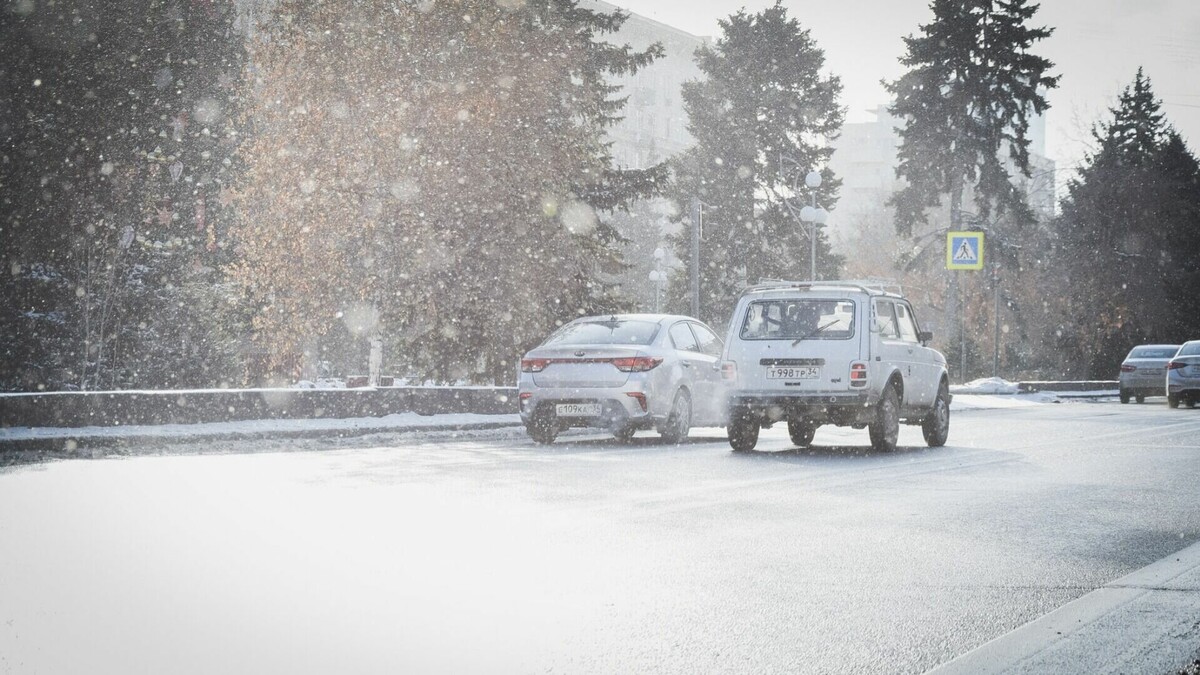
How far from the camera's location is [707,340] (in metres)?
18.7

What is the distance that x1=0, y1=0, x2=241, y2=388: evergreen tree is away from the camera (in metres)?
27.7

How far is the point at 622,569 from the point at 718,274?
54.8m

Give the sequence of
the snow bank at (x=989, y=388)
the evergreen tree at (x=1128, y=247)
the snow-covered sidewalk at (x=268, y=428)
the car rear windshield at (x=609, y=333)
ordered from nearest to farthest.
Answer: the snow-covered sidewalk at (x=268, y=428)
the car rear windshield at (x=609, y=333)
the snow bank at (x=989, y=388)
the evergreen tree at (x=1128, y=247)

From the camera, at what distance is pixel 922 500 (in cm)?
1036

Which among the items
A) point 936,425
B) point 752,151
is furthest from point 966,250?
point 936,425

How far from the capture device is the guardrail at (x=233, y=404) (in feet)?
53.7

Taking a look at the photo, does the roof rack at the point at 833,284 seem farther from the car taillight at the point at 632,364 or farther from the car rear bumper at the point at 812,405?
the car taillight at the point at 632,364

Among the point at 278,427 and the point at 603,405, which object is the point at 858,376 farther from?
the point at 278,427

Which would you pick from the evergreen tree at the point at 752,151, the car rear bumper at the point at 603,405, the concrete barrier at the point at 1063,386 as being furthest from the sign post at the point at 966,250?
the car rear bumper at the point at 603,405

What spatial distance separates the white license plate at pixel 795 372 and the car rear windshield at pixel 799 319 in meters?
0.39

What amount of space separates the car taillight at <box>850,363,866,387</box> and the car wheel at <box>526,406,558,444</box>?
3890 millimetres

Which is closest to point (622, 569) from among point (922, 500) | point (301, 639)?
point (301, 639)

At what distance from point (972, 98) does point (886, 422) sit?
39976 mm

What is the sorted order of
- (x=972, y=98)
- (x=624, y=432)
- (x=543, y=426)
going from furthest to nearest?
1. (x=972, y=98)
2. (x=624, y=432)
3. (x=543, y=426)
